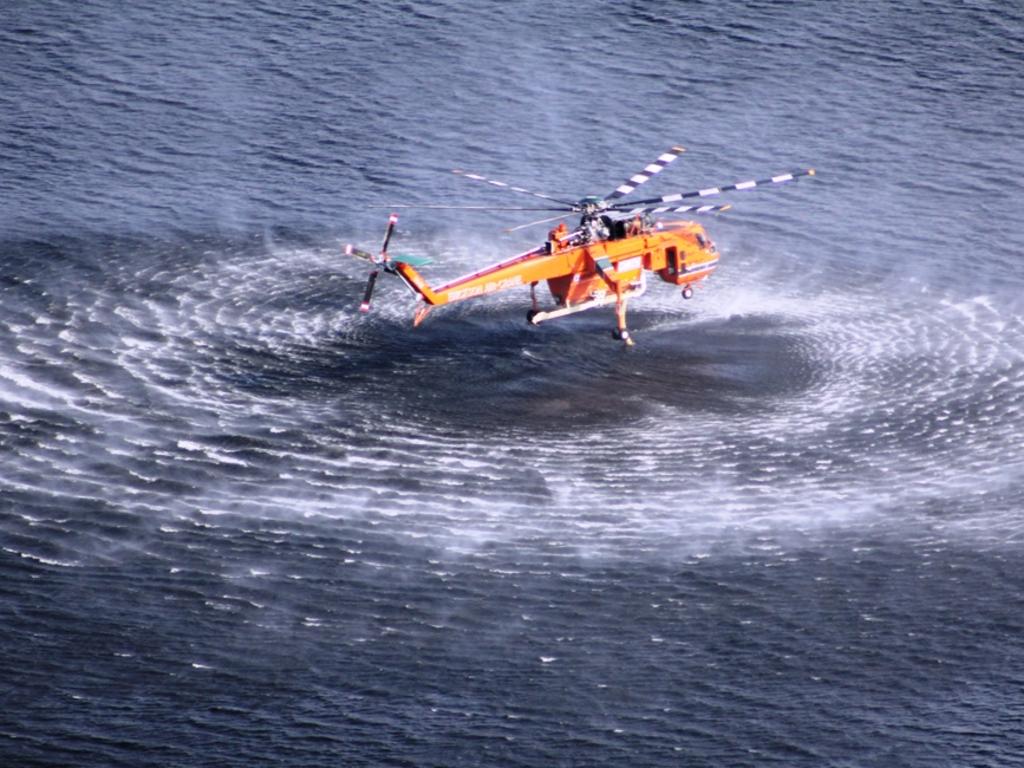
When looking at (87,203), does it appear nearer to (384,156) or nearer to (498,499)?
(384,156)

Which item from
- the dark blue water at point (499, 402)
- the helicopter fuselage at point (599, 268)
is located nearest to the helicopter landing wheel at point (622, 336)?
the dark blue water at point (499, 402)

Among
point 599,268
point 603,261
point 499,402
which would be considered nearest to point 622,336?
point 599,268

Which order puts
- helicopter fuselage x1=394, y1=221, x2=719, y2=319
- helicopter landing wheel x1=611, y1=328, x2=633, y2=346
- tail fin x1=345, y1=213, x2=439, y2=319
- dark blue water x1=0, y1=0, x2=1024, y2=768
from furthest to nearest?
helicopter landing wheel x1=611, y1=328, x2=633, y2=346, helicopter fuselage x1=394, y1=221, x2=719, y2=319, tail fin x1=345, y1=213, x2=439, y2=319, dark blue water x1=0, y1=0, x2=1024, y2=768

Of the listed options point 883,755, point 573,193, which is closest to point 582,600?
point 883,755

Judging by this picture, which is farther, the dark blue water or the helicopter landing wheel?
the helicopter landing wheel

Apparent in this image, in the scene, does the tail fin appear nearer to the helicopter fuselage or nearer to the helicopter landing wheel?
the helicopter fuselage

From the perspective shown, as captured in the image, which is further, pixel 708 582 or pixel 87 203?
pixel 87 203

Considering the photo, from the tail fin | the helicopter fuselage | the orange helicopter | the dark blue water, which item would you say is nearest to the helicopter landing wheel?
the orange helicopter
